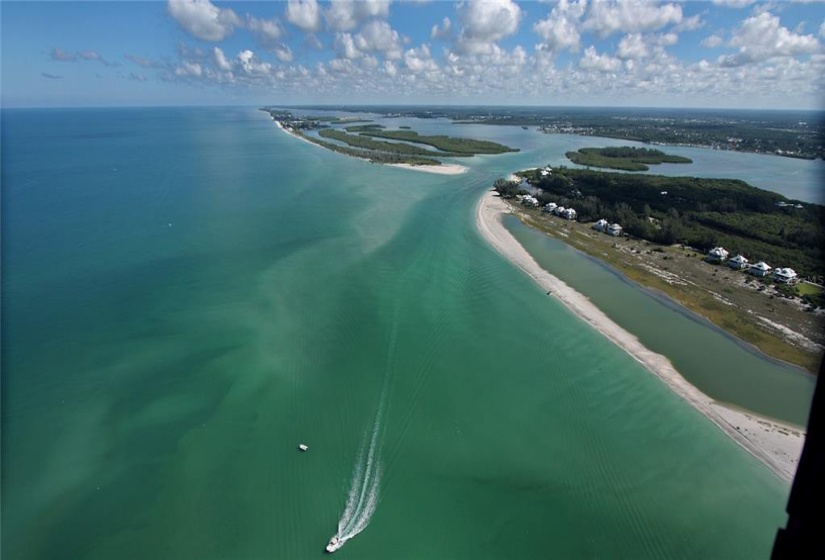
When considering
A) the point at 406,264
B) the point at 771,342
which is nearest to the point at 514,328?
the point at 406,264

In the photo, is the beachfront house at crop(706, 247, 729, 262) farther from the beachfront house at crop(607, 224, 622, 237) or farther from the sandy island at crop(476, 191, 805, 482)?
the sandy island at crop(476, 191, 805, 482)

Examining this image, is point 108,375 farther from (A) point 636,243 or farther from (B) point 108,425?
(A) point 636,243

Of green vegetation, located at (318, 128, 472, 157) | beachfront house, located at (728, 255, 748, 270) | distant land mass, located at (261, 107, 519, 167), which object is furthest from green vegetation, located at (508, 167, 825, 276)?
green vegetation, located at (318, 128, 472, 157)

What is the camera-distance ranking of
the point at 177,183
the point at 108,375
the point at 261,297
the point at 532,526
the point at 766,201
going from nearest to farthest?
the point at 532,526 < the point at 108,375 < the point at 261,297 < the point at 766,201 < the point at 177,183

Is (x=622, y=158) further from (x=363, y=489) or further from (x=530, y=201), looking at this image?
(x=363, y=489)

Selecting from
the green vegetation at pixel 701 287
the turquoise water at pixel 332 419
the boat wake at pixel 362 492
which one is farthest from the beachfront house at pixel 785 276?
the boat wake at pixel 362 492

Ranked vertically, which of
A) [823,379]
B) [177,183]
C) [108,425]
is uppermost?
[823,379]
